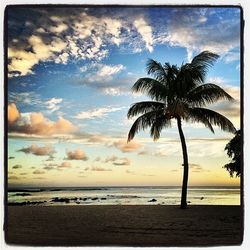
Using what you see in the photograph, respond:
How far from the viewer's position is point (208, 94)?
6719 mm

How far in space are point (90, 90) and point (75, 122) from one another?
1.07 feet

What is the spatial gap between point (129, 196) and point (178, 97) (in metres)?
1.05

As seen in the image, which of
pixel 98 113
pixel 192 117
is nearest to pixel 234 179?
pixel 192 117

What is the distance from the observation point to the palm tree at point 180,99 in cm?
670

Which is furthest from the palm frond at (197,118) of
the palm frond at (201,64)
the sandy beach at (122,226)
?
the sandy beach at (122,226)

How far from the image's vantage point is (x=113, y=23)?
662 centimetres

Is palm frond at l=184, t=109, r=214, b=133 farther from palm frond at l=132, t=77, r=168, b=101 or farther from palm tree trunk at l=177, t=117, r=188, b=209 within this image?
palm frond at l=132, t=77, r=168, b=101

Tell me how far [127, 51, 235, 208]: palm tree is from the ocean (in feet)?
0.43

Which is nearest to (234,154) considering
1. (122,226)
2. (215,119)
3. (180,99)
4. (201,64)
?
(215,119)

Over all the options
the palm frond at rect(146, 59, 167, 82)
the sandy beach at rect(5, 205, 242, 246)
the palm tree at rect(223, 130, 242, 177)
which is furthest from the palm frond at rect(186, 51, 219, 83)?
the sandy beach at rect(5, 205, 242, 246)

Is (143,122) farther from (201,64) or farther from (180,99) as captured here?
(201,64)

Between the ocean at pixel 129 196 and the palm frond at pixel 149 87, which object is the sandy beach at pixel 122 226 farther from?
the palm frond at pixel 149 87

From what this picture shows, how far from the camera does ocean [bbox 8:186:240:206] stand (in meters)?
6.69

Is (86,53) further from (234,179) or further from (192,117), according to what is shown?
(234,179)
